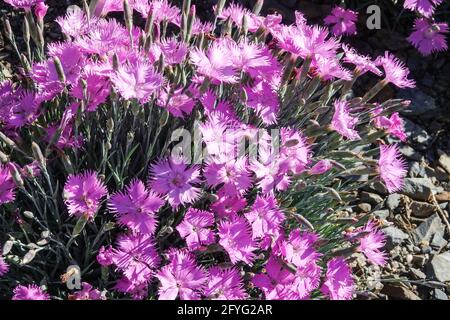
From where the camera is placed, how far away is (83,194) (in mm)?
1719

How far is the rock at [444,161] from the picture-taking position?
292 centimetres

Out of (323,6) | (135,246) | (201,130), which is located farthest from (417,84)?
(135,246)

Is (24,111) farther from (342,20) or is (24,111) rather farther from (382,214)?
(342,20)

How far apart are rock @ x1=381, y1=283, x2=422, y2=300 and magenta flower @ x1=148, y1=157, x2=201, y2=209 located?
3.55 ft

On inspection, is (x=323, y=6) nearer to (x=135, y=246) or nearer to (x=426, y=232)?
(x=426, y=232)

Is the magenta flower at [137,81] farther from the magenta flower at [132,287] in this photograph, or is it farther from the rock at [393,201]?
the rock at [393,201]

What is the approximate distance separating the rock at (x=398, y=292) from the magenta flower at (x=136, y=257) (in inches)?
44.3

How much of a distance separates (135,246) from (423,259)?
1.39 metres

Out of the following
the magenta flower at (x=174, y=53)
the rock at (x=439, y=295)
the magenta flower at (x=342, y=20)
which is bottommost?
the rock at (x=439, y=295)

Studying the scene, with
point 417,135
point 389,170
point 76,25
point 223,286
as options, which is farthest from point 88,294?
point 417,135

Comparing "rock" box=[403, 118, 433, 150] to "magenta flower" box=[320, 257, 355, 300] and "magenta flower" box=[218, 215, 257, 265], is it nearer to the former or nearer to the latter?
"magenta flower" box=[320, 257, 355, 300]

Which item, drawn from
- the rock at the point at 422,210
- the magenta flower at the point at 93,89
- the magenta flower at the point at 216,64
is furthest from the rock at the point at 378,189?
the magenta flower at the point at 93,89

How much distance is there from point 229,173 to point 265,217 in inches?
7.7

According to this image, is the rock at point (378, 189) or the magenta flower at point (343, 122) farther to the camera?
the rock at point (378, 189)
